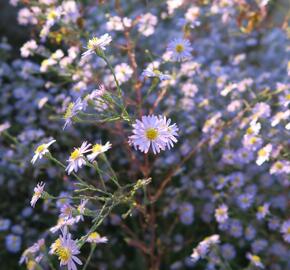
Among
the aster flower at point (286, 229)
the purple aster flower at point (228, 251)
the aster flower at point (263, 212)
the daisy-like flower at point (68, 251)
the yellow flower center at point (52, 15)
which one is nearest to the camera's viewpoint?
the daisy-like flower at point (68, 251)

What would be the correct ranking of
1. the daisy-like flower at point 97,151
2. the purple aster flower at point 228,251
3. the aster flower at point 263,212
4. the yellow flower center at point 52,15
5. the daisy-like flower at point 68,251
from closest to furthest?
the daisy-like flower at point 68,251 → the daisy-like flower at point 97,151 → the aster flower at point 263,212 → the yellow flower center at point 52,15 → the purple aster flower at point 228,251

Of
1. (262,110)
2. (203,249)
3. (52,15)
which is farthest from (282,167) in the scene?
(52,15)

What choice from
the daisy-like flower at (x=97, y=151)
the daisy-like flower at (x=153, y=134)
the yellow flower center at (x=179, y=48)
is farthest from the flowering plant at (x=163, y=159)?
the daisy-like flower at (x=153, y=134)

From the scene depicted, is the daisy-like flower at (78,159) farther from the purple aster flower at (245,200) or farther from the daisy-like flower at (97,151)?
the purple aster flower at (245,200)

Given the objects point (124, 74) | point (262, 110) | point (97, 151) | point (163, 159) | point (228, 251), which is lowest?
point (228, 251)

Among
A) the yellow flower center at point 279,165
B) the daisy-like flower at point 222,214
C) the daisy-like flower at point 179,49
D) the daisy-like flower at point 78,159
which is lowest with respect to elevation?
the daisy-like flower at point 222,214

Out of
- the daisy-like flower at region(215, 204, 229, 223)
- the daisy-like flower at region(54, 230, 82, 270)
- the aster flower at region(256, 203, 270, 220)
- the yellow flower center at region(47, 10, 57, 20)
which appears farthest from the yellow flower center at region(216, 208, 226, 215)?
the yellow flower center at region(47, 10, 57, 20)

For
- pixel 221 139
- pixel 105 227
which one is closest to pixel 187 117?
pixel 221 139

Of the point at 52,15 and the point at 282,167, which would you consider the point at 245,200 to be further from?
the point at 52,15

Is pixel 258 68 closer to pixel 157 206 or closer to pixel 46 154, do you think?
pixel 157 206
